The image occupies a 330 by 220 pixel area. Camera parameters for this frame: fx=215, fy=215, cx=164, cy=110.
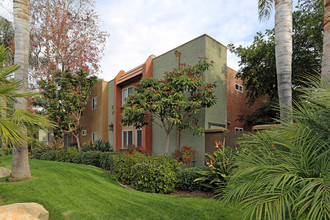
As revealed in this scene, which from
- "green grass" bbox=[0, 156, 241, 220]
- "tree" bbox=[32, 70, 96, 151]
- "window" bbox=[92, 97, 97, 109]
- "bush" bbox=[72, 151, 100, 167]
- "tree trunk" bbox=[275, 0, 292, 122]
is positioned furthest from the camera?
"window" bbox=[92, 97, 97, 109]

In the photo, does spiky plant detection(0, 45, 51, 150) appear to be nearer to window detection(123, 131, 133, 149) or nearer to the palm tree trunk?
the palm tree trunk

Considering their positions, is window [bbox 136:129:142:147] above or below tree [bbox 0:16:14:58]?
below

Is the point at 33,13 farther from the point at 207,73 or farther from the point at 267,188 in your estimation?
the point at 267,188

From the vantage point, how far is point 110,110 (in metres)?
18.9

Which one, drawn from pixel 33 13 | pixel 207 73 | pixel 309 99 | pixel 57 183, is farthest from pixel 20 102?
pixel 33 13

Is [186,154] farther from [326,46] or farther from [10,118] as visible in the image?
[10,118]

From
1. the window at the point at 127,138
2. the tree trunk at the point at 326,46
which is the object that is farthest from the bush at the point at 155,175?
the window at the point at 127,138

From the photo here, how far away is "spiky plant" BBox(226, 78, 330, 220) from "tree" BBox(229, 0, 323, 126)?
10.4 m

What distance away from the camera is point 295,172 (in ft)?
7.51

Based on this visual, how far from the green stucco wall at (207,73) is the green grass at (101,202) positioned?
4586mm

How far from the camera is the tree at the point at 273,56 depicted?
40.0 ft

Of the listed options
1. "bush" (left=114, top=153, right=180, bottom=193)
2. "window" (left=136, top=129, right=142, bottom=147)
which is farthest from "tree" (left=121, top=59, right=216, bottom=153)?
"window" (left=136, top=129, right=142, bottom=147)

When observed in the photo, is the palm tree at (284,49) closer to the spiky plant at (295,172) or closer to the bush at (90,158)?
the spiky plant at (295,172)

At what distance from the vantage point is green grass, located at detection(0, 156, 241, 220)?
501 cm
